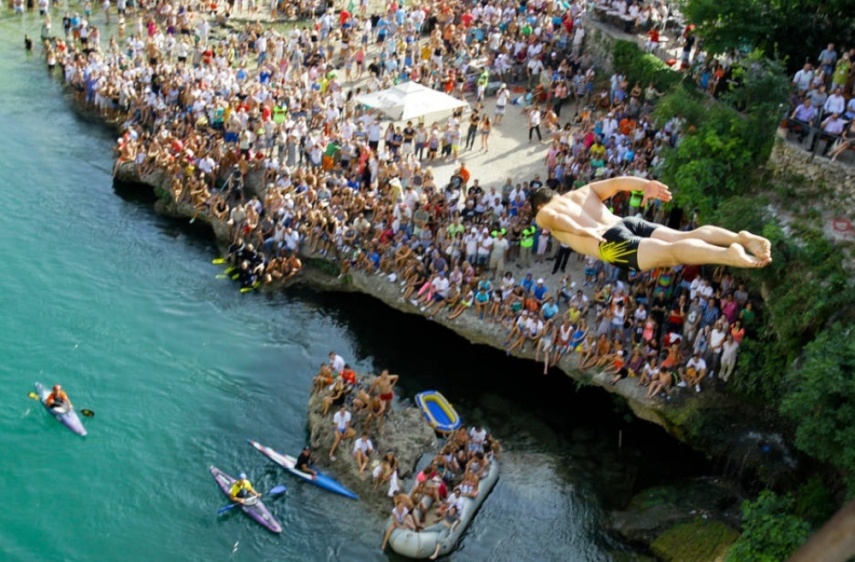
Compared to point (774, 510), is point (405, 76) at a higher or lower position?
higher

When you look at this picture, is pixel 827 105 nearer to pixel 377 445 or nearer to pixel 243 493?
pixel 377 445

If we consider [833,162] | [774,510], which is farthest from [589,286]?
[774,510]

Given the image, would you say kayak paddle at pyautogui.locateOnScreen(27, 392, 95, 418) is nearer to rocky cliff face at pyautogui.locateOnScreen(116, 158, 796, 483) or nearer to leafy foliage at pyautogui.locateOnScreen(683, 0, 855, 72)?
rocky cliff face at pyautogui.locateOnScreen(116, 158, 796, 483)

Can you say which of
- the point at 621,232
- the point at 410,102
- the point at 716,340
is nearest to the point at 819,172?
the point at 716,340

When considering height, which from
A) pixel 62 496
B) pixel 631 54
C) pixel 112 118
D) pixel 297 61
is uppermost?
pixel 631 54

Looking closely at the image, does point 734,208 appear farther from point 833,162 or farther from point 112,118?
point 112,118

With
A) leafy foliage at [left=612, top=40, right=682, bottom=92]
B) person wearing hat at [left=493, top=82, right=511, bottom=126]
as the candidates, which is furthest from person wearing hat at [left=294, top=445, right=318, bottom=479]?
leafy foliage at [left=612, top=40, right=682, bottom=92]
